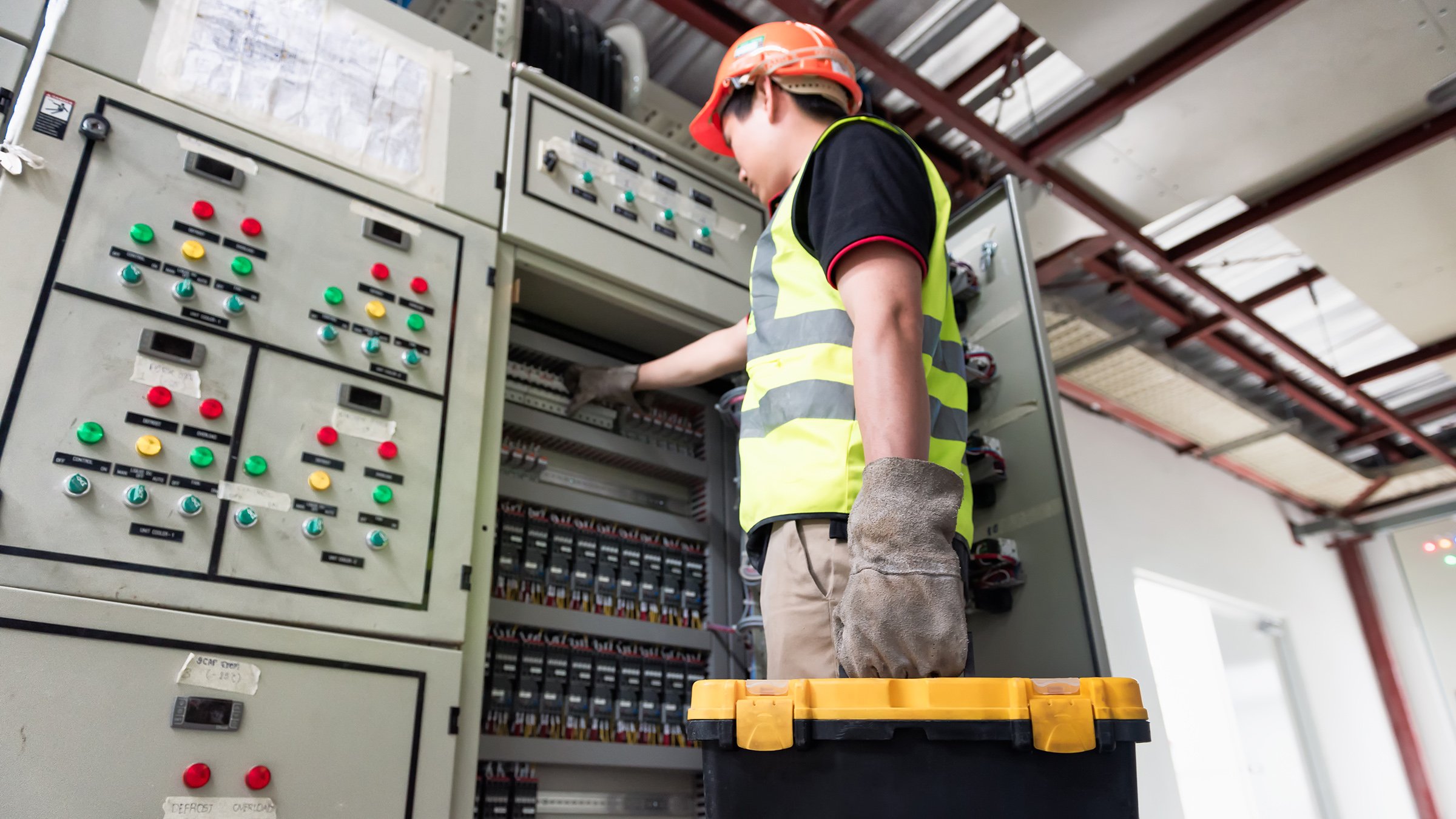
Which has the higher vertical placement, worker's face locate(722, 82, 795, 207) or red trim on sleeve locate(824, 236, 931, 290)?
worker's face locate(722, 82, 795, 207)

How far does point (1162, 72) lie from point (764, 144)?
2.52 metres

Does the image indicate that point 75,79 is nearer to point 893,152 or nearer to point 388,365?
point 388,365

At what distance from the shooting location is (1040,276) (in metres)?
5.10

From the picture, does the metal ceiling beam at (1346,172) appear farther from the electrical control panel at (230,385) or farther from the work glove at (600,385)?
the electrical control panel at (230,385)

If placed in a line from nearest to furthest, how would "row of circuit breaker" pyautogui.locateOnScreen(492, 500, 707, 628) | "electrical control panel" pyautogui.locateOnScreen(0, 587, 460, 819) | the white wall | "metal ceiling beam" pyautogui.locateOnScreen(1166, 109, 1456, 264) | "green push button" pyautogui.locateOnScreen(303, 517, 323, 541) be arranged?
1. "electrical control panel" pyautogui.locateOnScreen(0, 587, 460, 819)
2. "green push button" pyautogui.locateOnScreen(303, 517, 323, 541)
3. "row of circuit breaker" pyautogui.locateOnScreen(492, 500, 707, 628)
4. "metal ceiling beam" pyautogui.locateOnScreen(1166, 109, 1456, 264)
5. the white wall

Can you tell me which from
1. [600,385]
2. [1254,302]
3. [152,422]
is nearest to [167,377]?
[152,422]

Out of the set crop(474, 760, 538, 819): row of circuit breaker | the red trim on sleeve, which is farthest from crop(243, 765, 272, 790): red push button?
the red trim on sleeve

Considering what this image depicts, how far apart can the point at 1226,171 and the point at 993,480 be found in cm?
270

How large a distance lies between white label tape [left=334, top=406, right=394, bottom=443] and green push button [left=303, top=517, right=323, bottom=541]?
18 cm

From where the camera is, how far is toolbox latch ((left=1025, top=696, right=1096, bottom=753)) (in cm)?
106

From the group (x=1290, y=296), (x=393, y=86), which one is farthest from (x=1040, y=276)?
(x=393, y=86)

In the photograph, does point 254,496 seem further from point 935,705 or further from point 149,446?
point 935,705

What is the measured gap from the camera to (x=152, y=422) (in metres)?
1.51

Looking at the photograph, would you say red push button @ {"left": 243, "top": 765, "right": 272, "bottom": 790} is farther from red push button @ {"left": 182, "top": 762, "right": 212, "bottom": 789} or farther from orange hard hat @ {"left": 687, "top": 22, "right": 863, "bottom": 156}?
orange hard hat @ {"left": 687, "top": 22, "right": 863, "bottom": 156}
